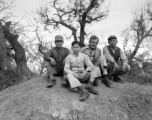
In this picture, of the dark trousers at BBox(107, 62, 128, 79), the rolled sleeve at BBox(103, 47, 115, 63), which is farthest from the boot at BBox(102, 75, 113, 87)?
the rolled sleeve at BBox(103, 47, 115, 63)

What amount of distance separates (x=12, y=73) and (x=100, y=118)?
361 inches

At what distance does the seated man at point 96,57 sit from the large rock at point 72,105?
0.86 ft

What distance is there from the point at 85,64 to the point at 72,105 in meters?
1.25

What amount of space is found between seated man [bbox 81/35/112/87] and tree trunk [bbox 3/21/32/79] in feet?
20.4

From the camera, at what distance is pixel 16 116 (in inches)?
134

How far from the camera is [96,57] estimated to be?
16.4 ft

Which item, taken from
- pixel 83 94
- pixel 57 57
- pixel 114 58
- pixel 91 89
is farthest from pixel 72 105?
pixel 114 58

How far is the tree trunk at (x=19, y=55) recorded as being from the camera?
1043 centimetres

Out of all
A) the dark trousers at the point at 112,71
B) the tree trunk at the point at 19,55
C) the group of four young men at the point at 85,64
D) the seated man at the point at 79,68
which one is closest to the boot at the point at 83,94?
the group of four young men at the point at 85,64

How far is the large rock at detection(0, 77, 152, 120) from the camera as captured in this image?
3.49 m

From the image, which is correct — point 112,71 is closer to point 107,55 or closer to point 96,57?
point 107,55

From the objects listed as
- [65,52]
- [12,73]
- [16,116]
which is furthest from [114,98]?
[12,73]

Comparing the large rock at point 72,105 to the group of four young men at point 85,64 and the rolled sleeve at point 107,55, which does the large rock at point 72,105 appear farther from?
the rolled sleeve at point 107,55

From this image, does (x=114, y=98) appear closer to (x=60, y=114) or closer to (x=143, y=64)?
(x=60, y=114)
